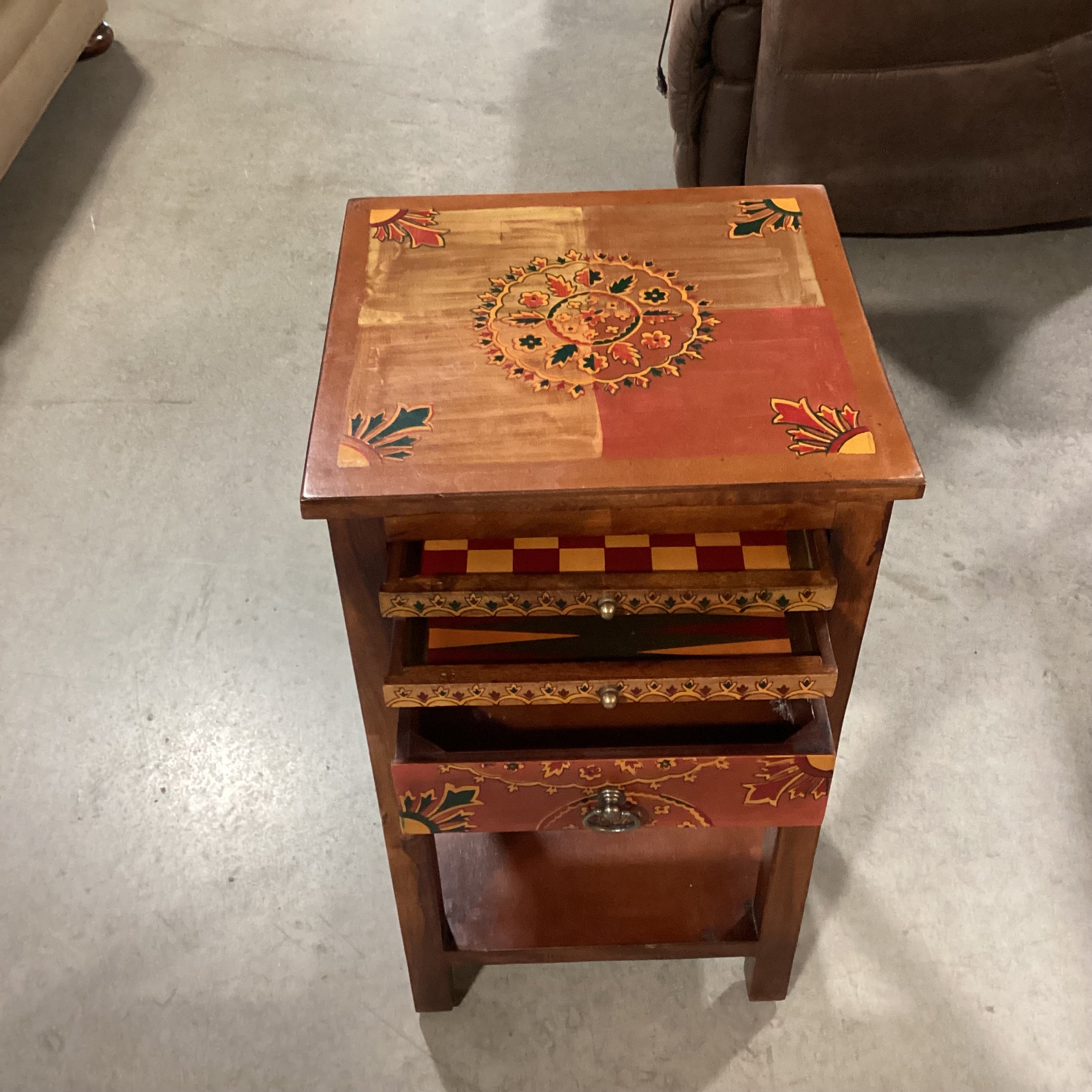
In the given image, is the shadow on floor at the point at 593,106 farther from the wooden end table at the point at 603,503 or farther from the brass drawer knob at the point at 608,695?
the brass drawer knob at the point at 608,695

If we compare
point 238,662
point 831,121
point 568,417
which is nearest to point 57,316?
point 238,662

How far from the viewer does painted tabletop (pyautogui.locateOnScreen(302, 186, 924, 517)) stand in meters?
0.73

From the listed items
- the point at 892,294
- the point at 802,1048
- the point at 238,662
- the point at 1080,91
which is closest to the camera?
the point at 802,1048

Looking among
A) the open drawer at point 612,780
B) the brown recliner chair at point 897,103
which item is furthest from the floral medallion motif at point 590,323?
the brown recliner chair at point 897,103

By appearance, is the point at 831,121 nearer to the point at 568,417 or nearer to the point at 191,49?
the point at 568,417

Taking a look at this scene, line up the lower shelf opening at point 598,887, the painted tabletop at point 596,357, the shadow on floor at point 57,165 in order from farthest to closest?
the shadow on floor at point 57,165 < the lower shelf opening at point 598,887 < the painted tabletop at point 596,357

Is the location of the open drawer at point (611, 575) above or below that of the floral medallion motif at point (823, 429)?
below

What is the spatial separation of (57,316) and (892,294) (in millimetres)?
1367

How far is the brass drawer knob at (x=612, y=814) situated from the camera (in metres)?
0.79

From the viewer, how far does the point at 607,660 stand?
789 millimetres

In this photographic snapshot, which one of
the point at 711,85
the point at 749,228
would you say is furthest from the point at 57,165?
the point at 749,228

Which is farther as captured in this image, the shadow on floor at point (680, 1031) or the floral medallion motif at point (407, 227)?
the shadow on floor at point (680, 1031)

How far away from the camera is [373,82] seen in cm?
235

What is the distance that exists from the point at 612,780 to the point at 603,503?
0.64 feet
